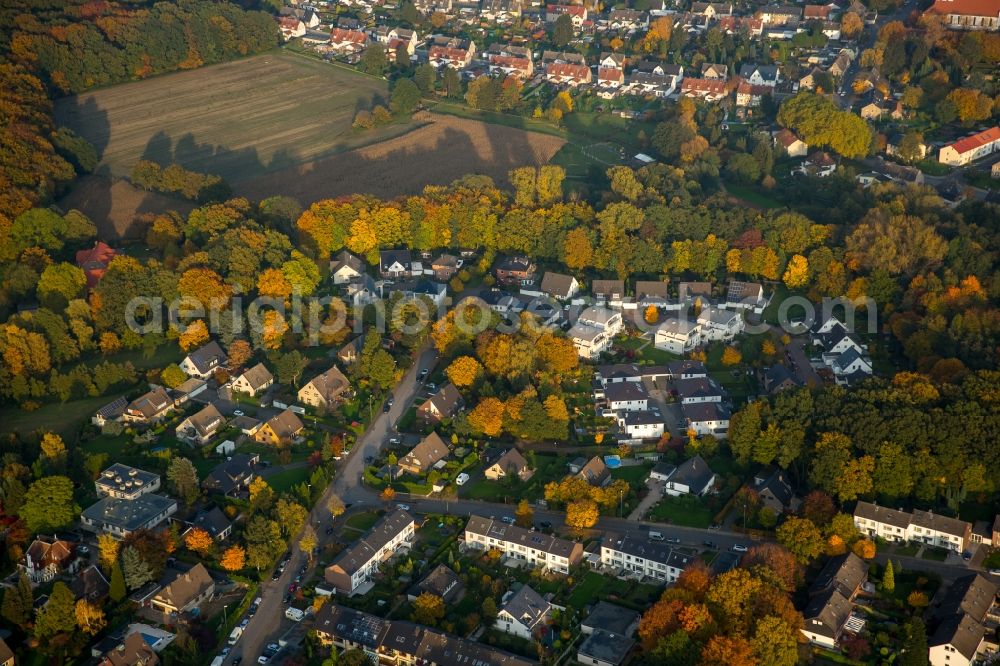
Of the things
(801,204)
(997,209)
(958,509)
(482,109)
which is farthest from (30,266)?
(997,209)

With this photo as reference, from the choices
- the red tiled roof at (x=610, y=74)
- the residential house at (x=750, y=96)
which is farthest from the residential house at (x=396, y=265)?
the residential house at (x=750, y=96)

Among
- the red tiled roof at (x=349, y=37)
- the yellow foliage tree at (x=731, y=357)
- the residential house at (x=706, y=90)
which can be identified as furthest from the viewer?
the red tiled roof at (x=349, y=37)

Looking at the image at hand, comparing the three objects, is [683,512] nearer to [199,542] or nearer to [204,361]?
[199,542]

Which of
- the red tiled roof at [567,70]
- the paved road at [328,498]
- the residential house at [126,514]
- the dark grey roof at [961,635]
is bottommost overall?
the paved road at [328,498]

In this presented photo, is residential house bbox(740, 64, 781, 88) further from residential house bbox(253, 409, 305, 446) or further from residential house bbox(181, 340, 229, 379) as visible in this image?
residential house bbox(253, 409, 305, 446)

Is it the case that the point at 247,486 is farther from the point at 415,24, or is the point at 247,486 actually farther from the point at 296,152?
the point at 415,24

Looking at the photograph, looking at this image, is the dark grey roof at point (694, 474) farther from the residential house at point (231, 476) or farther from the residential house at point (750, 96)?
the residential house at point (750, 96)

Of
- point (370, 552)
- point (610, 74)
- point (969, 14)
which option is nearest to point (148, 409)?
point (370, 552)
